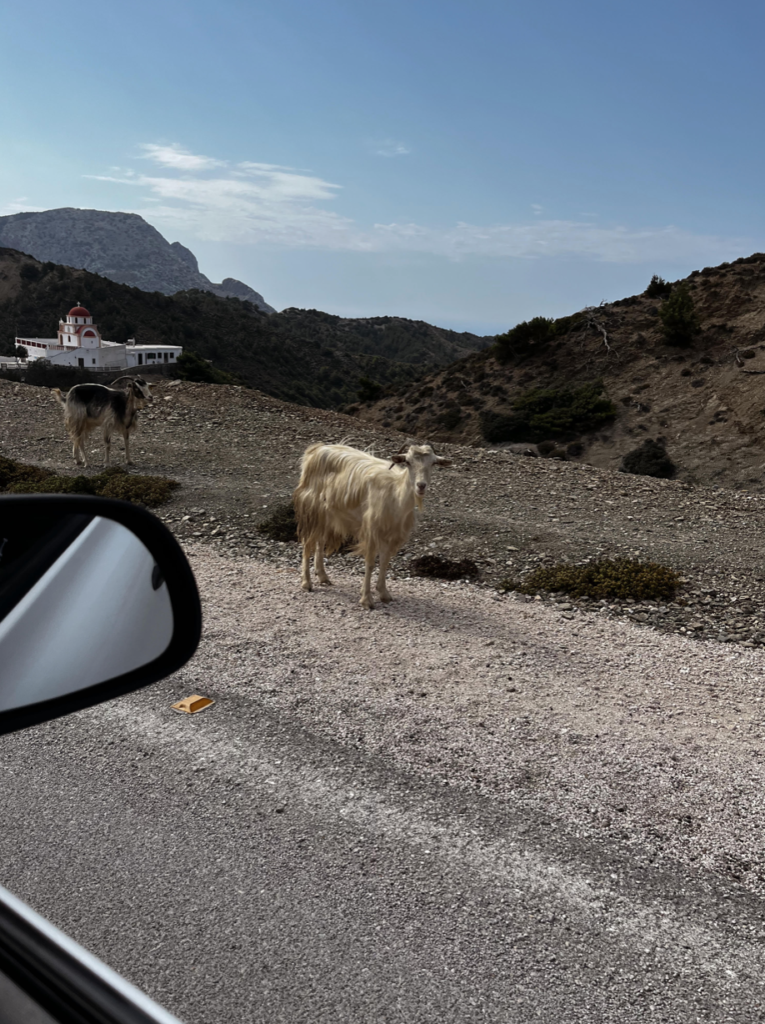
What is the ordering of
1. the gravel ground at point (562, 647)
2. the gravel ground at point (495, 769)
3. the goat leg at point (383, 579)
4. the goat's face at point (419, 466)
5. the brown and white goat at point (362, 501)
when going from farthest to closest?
1. the goat leg at point (383, 579)
2. the brown and white goat at point (362, 501)
3. the goat's face at point (419, 466)
4. the gravel ground at point (562, 647)
5. the gravel ground at point (495, 769)

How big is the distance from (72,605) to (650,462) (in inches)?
1316

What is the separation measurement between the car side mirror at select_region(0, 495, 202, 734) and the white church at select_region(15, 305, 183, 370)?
216 ft

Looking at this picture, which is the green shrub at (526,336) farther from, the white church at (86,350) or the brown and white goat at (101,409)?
the brown and white goat at (101,409)

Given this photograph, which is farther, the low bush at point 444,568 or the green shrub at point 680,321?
the green shrub at point 680,321

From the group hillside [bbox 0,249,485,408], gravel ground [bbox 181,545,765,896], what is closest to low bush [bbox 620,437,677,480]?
gravel ground [bbox 181,545,765,896]

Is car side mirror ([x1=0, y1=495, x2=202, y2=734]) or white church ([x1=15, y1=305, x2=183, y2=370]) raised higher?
white church ([x1=15, y1=305, x2=183, y2=370])

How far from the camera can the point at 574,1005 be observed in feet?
10.0

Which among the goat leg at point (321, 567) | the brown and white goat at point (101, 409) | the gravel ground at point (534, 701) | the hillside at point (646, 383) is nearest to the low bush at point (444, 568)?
the gravel ground at point (534, 701)

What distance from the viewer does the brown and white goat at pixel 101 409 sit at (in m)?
16.5

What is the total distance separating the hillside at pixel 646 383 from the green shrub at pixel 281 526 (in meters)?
24.1

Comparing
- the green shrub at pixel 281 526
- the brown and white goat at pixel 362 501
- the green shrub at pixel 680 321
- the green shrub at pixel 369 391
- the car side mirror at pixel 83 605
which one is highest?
the green shrub at pixel 680 321

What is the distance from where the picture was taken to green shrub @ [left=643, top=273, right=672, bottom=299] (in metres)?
54.3

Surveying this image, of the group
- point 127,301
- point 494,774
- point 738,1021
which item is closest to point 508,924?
point 738,1021

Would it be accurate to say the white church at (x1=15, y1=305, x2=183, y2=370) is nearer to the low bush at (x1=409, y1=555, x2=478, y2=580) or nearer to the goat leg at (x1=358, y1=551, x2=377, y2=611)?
the low bush at (x1=409, y1=555, x2=478, y2=580)
